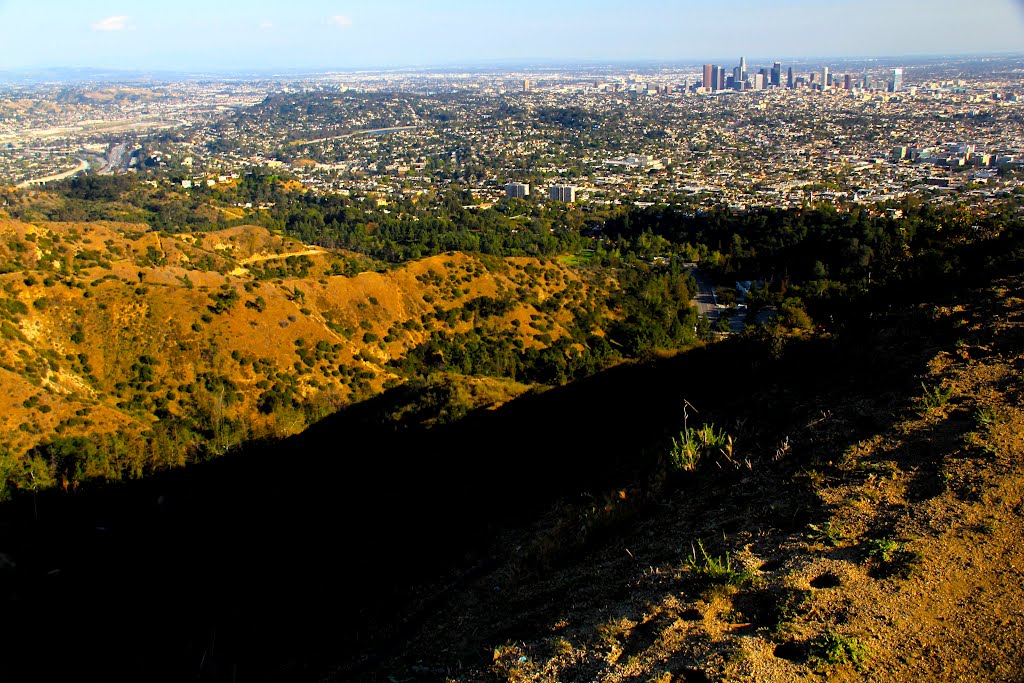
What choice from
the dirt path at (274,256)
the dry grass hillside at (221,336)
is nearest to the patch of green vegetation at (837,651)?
the dry grass hillside at (221,336)

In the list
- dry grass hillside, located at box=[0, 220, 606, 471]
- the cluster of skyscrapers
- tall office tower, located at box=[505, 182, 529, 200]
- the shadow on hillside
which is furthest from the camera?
the cluster of skyscrapers

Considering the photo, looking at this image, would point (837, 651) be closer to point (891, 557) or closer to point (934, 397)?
point (891, 557)

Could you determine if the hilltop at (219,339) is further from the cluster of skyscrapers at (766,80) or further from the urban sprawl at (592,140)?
the cluster of skyscrapers at (766,80)

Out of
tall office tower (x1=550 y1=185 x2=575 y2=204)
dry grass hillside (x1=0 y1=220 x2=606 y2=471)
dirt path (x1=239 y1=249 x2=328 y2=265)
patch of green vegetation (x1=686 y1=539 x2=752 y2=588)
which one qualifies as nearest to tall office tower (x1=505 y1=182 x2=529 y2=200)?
tall office tower (x1=550 y1=185 x2=575 y2=204)

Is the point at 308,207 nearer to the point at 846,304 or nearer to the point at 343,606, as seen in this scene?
the point at 846,304

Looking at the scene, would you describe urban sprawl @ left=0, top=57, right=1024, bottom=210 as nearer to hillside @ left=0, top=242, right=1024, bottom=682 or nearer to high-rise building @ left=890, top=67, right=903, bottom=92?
high-rise building @ left=890, top=67, right=903, bottom=92

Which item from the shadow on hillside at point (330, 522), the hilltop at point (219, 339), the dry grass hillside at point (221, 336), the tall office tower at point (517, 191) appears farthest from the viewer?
the tall office tower at point (517, 191)

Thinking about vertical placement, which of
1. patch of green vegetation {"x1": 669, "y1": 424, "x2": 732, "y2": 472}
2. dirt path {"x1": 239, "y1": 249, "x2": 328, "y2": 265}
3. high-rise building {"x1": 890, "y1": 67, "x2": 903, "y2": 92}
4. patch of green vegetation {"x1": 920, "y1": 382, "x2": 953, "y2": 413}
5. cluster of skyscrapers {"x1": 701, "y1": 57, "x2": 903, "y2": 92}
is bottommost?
dirt path {"x1": 239, "y1": 249, "x2": 328, "y2": 265}

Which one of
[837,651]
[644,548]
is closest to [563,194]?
[644,548]
